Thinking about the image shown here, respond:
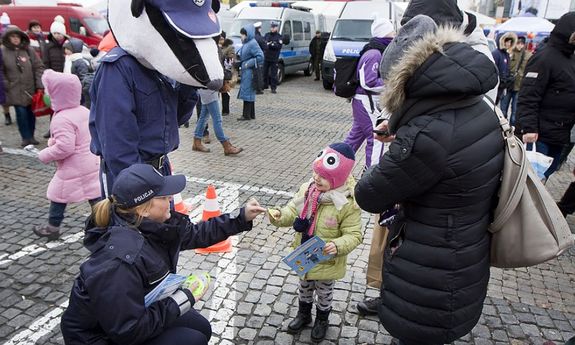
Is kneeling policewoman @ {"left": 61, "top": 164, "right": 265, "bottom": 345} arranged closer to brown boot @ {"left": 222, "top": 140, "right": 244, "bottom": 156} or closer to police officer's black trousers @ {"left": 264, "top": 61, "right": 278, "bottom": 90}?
brown boot @ {"left": 222, "top": 140, "right": 244, "bottom": 156}

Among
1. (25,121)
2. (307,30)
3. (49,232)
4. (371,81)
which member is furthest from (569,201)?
(307,30)

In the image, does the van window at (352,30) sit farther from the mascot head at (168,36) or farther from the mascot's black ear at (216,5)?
the mascot head at (168,36)

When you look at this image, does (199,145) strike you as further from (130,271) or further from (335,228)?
(130,271)

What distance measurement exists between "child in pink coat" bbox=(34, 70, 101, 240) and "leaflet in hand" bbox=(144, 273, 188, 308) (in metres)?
2.41

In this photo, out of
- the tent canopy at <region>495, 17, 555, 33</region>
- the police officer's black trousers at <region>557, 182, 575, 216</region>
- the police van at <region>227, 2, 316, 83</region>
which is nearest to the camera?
the police officer's black trousers at <region>557, 182, 575, 216</region>

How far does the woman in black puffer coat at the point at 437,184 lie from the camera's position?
189 cm

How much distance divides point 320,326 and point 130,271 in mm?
1606

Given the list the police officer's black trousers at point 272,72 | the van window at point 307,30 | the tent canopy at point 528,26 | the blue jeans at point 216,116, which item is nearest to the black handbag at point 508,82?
the blue jeans at point 216,116

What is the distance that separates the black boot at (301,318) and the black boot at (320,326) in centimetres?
9

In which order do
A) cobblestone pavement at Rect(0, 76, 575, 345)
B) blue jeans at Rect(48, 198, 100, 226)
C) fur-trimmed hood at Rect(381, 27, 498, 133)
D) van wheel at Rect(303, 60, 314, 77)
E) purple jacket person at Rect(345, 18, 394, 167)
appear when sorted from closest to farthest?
fur-trimmed hood at Rect(381, 27, 498, 133), cobblestone pavement at Rect(0, 76, 575, 345), blue jeans at Rect(48, 198, 100, 226), purple jacket person at Rect(345, 18, 394, 167), van wheel at Rect(303, 60, 314, 77)

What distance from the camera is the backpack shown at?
4.83m

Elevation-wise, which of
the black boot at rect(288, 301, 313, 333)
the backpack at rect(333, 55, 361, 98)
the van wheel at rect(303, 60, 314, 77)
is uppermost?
the backpack at rect(333, 55, 361, 98)

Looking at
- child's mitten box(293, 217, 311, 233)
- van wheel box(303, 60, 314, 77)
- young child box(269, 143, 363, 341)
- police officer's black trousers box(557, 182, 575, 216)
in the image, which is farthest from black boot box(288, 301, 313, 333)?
van wheel box(303, 60, 314, 77)

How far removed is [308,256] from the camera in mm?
2668
